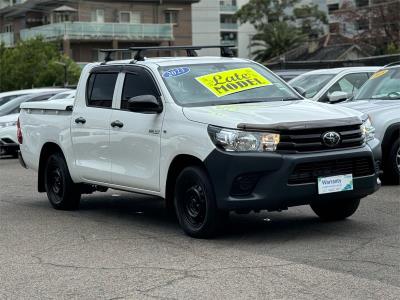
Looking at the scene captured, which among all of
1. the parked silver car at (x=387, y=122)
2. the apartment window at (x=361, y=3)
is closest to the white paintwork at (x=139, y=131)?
the parked silver car at (x=387, y=122)

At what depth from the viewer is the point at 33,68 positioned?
165 feet

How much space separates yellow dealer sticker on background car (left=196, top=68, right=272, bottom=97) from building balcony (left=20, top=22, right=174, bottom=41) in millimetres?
53534

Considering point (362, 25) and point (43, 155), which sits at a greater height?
point (362, 25)

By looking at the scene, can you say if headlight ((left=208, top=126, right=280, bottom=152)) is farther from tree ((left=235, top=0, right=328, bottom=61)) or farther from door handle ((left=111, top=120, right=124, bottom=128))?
tree ((left=235, top=0, right=328, bottom=61))

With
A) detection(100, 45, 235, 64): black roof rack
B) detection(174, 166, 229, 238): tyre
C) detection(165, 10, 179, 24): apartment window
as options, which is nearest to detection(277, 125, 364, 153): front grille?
detection(174, 166, 229, 238): tyre

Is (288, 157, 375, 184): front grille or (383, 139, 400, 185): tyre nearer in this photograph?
(288, 157, 375, 184): front grille

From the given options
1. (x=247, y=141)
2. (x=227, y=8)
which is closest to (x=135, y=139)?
(x=247, y=141)

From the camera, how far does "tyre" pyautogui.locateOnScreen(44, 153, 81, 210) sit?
10.8m

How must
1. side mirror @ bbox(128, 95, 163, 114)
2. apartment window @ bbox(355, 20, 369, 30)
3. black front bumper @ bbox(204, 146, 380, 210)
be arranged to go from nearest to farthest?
black front bumper @ bbox(204, 146, 380, 210)
side mirror @ bbox(128, 95, 163, 114)
apartment window @ bbox(355, 20, 369, 30)

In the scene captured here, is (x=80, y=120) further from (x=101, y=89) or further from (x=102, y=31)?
(x=102, y=31)

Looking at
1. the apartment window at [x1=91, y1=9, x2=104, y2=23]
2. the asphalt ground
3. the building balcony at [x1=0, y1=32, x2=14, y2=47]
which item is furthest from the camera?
the building balcony at [x1=0, y1=32, x2=14, y2=47]

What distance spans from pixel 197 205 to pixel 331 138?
149 cm

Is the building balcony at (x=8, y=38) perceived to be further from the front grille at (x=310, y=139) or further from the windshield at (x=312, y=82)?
the front grille at (x=310, y=139)

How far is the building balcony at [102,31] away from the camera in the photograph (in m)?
62.2
